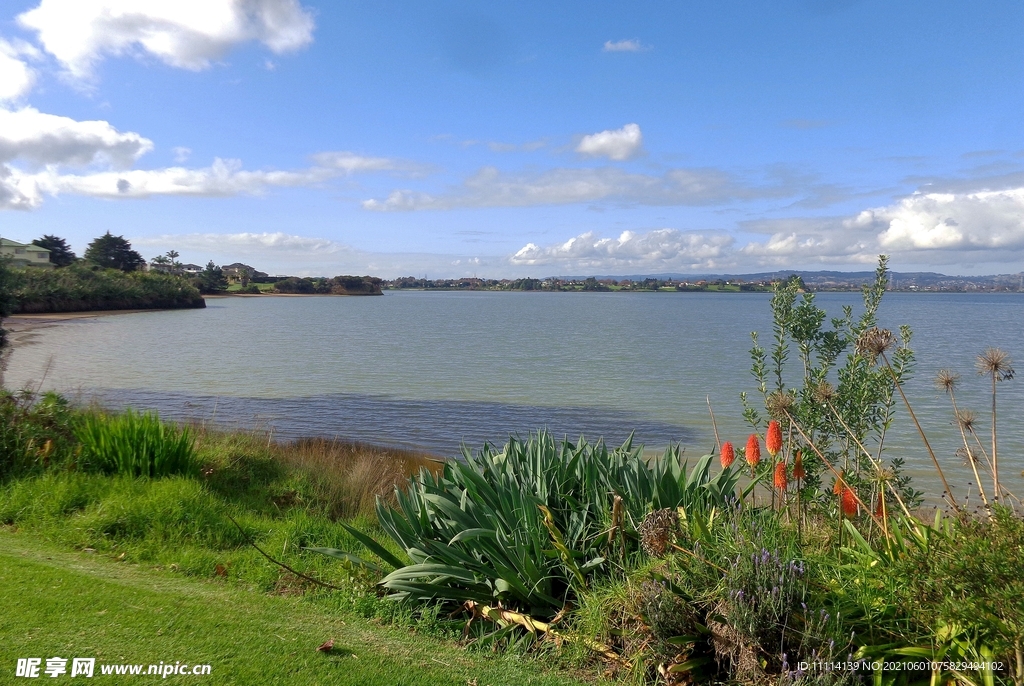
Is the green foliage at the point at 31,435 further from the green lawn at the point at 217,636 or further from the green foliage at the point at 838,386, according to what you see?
the green foliage at the point at 838,386

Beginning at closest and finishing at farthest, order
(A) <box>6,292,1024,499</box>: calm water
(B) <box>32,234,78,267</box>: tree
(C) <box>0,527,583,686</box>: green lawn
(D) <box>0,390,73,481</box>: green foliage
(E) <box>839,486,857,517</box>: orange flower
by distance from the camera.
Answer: (C) <box>0,527,583,686</box>: green lawn → (E) <box>839,486,857,517</box>: orange flower → (D) <box>0,390,73,481</box>: green foliage → (A) <box>6,292,1024,499</box>: calm water → (B) <box>32,234,78,267</box>: tree

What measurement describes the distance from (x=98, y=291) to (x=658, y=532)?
271 feet

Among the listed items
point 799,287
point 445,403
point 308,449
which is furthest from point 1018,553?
point 445,403

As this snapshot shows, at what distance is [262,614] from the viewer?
4883 mm

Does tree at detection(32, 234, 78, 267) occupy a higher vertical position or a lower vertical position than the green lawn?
higher

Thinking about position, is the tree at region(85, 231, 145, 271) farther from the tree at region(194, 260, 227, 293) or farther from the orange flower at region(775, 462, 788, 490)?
the orange flower at region(775, 462, 788, 490)

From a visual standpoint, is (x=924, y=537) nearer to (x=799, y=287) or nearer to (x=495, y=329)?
(x=799, y=287)

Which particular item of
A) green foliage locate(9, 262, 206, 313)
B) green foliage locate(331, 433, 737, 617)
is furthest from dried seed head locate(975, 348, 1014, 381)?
green foliage locate(9, 262, 206, 313)

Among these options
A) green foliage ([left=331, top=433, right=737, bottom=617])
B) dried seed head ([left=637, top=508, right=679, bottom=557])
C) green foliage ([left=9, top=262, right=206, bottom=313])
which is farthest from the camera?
green foliage ([left=9, top=262, right=206, bottom=313])

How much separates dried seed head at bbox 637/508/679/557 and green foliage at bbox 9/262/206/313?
61621 mm

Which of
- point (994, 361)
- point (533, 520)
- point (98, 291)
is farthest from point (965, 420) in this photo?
point (98, 291)

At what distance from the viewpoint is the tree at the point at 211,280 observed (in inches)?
5108

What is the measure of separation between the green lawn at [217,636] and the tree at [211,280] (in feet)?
433

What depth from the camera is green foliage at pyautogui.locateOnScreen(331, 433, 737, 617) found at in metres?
4.95
